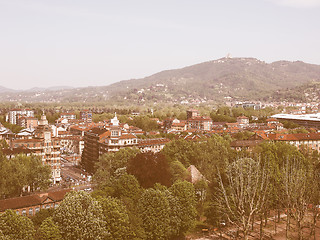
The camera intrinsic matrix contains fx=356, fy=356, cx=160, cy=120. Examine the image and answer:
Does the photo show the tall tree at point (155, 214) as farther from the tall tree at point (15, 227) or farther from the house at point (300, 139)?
the house at point (300, 139)

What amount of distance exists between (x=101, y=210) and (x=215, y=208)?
42.2 ft

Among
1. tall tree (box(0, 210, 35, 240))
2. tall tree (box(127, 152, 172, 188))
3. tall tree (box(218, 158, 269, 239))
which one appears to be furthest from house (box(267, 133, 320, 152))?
tall tree (box(0, 210, 35, 240))

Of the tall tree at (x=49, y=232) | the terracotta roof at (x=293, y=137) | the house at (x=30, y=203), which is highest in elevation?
the terracotta roof at (x=293, y=137)

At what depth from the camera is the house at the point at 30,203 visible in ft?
123

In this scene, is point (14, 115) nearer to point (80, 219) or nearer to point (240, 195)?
point (80, 219)

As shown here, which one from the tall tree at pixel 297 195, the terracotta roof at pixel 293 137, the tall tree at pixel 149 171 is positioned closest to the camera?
the tall tree at pixel 297 195

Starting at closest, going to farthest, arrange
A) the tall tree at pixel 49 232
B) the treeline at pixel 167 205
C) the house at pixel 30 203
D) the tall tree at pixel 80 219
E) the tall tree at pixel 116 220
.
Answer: the tall tree at pixel 49 232, the tall tree at pixel 80 219, the treeline at pixel 167 205, the tall tree at pixel 116 220, the house at pixel 30 203

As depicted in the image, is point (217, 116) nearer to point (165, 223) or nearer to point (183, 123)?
point (183, 123)

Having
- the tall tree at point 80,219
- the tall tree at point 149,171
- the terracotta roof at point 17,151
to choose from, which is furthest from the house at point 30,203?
the terracotta roof at point 17,151

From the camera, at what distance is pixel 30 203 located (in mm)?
39062

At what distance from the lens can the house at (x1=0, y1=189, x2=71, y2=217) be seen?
→ 3761 cm

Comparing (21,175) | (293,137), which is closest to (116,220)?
(21,175)

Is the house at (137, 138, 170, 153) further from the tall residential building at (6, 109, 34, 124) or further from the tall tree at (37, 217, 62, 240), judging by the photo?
the tall residential building at (6, 109, 34, 124)

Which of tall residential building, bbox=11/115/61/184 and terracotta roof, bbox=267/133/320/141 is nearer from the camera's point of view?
tall residential building, bbox=11/115/61/184
